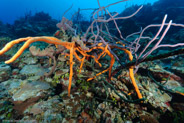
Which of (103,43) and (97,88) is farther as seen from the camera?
(97,88)

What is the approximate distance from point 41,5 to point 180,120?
432 feet

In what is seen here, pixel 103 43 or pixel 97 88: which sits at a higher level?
pixel 103 43

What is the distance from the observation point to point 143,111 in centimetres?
204

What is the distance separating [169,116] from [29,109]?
3.17m

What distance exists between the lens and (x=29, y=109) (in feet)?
6.51

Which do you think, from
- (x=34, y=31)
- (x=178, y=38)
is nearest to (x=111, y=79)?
(x=178, y=38)

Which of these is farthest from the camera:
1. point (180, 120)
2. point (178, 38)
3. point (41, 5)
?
point (41, 5)

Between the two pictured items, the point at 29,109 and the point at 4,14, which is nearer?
the point at 29,109

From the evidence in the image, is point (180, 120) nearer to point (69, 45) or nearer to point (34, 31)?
point (69, 45)

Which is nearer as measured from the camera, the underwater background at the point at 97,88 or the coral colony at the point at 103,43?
the coral colony at the point at 103,43

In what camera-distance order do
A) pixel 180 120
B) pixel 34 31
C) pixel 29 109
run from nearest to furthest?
pixel 180 120, pixel 29 109, pixel 34 31

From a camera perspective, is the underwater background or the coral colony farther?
the underwater background

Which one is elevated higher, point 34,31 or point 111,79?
point 34,31

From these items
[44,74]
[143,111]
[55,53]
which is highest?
[55,53]
